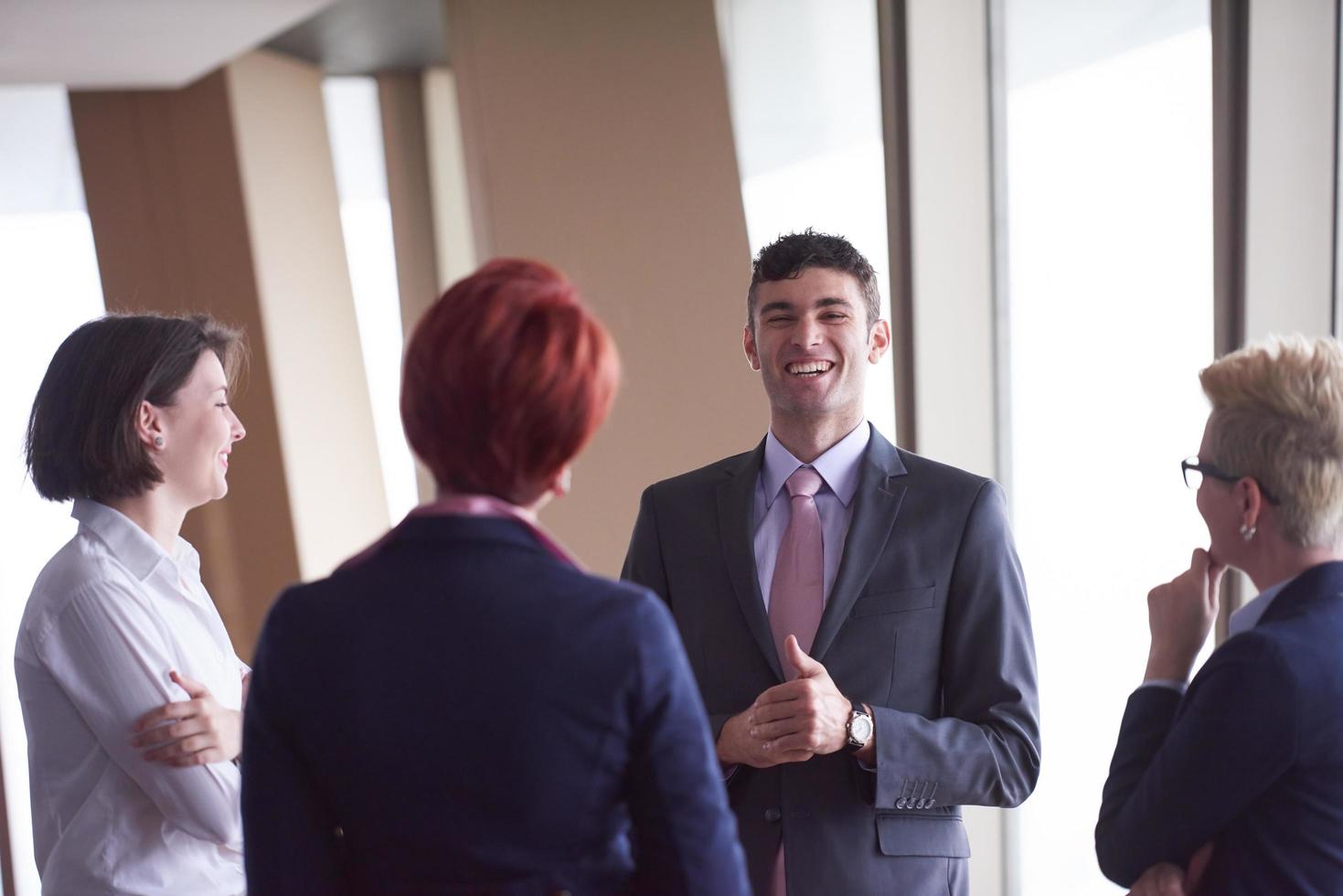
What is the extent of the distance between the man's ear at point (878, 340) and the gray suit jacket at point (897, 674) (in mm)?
225

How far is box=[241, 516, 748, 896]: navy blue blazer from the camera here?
46.2 inches

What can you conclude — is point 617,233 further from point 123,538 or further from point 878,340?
point 123,538

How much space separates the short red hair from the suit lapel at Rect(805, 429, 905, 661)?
0.96m

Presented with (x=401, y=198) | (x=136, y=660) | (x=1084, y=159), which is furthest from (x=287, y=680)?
(x=401, y=198)

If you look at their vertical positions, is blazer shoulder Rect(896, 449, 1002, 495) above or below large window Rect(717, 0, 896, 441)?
below

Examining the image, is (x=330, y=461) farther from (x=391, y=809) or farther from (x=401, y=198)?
(x=391, y=809)

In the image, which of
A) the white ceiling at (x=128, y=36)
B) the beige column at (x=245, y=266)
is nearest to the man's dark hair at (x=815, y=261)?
the white ceiling at (x=128, y=36)

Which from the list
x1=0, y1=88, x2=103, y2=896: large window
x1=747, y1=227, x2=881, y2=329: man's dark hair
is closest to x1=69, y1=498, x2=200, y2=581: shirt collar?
x1=747, y1=227, x2=881, y2=329: man's dark hair

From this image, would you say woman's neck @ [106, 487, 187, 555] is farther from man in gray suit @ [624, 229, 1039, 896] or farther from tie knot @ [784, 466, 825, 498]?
tie knot @ [784, 466, 825, 498]

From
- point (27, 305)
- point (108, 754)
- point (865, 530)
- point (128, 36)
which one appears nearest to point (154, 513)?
point (108, 754)

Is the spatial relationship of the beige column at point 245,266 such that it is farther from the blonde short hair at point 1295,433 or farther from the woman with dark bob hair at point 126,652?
Result: the blonde short hair at point 1295,433

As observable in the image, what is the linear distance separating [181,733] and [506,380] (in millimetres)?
1031

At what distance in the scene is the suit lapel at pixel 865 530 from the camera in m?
2.08

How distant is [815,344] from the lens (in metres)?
2.24
